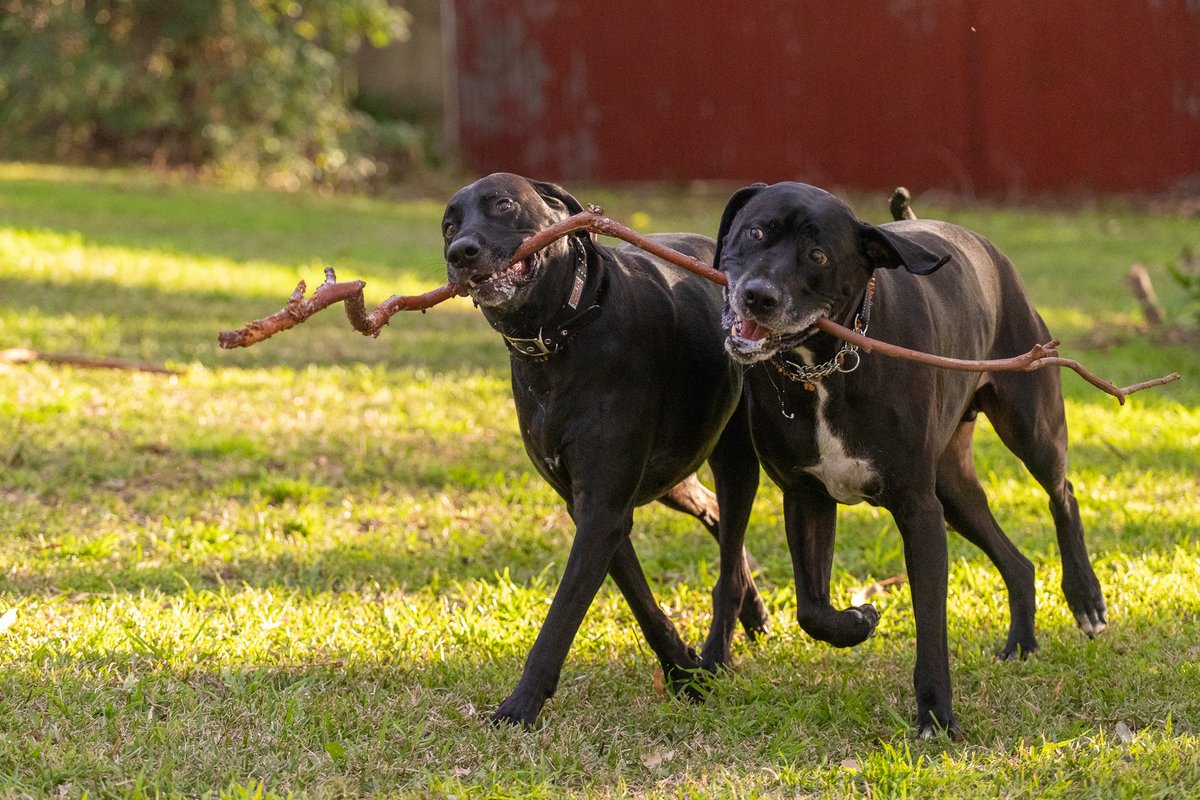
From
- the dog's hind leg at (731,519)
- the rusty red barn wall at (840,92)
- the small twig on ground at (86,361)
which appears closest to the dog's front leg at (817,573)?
the dog's hind leg at (731,519)

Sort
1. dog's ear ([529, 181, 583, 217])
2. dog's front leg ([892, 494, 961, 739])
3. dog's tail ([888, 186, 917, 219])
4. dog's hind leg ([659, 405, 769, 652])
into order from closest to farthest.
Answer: dog's front leg ([892, 494, 961, 739]) → dog's ear ([529, 181, 583, 217]) → dog's hind leg ([659, 405, 769, 652]) → dog's tail ([888, 186, 917, 219])

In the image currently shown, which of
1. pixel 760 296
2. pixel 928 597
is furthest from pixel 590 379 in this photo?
pixel 928 597

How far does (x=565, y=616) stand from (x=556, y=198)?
1.24 meters

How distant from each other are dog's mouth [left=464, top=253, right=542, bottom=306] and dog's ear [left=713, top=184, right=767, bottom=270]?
0.60 meters

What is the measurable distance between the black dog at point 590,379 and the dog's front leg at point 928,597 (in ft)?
2.34

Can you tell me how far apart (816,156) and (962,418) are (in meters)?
13.8

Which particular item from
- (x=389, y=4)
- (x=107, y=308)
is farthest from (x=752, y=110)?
(x=107, y=308)

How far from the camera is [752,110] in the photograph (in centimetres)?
1864

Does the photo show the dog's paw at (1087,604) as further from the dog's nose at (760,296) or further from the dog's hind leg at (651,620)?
the dog's nose at (760,296)

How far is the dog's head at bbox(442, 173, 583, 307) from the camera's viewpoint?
392 cm

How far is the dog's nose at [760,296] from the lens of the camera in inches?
147

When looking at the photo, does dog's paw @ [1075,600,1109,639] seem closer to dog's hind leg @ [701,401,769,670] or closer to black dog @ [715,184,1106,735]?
black dog @ [715,184,1106,735]

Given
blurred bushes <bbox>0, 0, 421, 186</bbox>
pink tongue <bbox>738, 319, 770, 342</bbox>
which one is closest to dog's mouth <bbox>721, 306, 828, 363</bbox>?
pink tongue <bbox>738, 319, 770, 342</bbox>

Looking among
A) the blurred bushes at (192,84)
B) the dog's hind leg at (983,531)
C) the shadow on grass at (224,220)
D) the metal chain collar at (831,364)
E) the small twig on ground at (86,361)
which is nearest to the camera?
the metal chain collar at (831,364)
